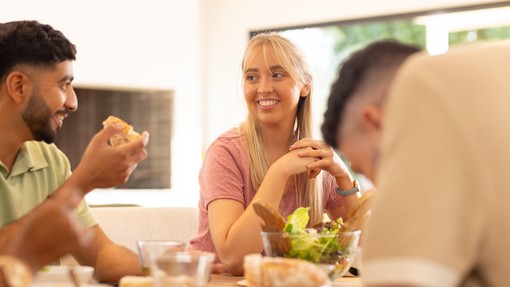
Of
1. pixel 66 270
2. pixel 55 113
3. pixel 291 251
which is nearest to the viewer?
pixel 66 270

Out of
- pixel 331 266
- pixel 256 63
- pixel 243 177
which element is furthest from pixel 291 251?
pixel 256 63

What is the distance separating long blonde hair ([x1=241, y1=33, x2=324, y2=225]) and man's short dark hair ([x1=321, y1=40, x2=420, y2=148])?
1.47m

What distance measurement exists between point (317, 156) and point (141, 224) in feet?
2.05

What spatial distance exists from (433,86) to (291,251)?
966 millimetres

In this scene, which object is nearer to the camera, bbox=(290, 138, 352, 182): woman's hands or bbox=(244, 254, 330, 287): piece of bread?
bbox=(244, 254, 330, 287): piece of bread

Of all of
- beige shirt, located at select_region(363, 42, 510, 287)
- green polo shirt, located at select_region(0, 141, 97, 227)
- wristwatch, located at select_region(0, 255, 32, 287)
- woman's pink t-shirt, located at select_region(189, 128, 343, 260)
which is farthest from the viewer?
woman's pink t-shirt, located at select_region(189, 128, 343, 260)

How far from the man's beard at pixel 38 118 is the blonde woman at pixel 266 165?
1.84 feet

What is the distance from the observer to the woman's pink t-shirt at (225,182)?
264 centimetres

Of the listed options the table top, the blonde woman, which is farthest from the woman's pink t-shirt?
the table top

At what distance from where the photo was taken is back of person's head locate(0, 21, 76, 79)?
2326mm

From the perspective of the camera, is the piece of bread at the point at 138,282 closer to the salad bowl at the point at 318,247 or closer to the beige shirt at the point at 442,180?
the salad bowl at the point at 318,247

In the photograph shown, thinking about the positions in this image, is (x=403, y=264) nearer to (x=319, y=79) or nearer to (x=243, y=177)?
(x=243, y=177)

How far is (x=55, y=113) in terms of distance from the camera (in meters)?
2.41

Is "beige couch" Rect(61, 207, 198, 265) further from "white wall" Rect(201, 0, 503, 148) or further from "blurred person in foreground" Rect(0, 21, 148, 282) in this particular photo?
"white wall" Rect(201, 0, 503, 148)
